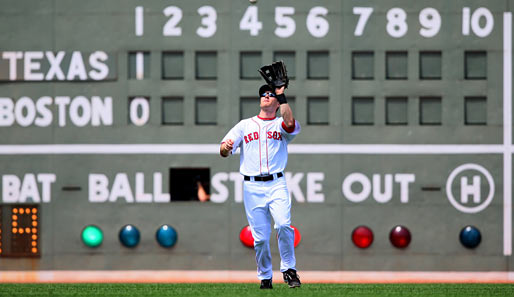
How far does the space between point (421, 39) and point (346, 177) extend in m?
1.76

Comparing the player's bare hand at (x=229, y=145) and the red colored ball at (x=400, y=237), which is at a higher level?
the player's bare hand at (x=229, y=145)

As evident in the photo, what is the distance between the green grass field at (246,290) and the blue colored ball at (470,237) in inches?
82.9

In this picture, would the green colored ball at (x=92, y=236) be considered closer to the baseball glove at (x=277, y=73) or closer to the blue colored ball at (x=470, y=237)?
the blue colored ball at (x=470, y=237)

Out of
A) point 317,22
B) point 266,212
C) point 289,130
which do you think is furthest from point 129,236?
point 289,130

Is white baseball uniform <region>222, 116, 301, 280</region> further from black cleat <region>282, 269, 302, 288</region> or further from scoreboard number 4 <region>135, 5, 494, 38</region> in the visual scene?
scoreboard number 4 <region>135, 5, 494, 38</region>

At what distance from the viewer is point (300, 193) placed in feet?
39.3

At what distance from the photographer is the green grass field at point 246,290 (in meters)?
8.43

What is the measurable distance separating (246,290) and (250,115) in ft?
11.9

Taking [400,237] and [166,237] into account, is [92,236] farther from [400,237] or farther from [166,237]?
[400,237]

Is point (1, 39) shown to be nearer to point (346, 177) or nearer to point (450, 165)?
point (346, 177)

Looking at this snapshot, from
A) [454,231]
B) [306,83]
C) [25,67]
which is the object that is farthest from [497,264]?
[25,67]

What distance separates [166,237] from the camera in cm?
1191

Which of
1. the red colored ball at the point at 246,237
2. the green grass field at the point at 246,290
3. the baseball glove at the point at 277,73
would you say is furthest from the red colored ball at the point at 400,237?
the baseball glove at the point at 277,73

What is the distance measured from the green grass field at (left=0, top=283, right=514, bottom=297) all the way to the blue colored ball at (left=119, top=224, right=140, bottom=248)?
2201 mm
